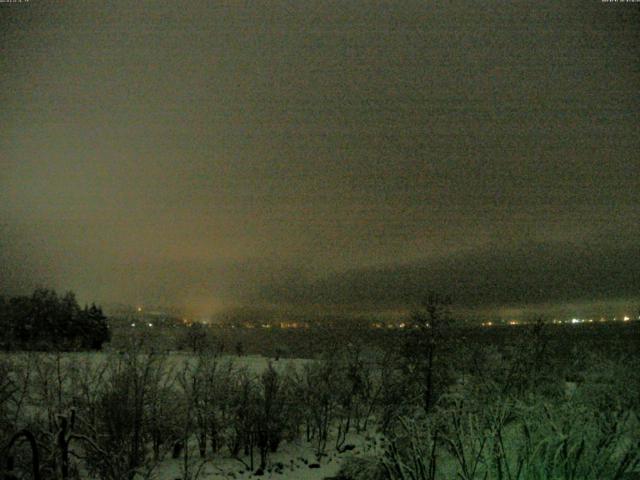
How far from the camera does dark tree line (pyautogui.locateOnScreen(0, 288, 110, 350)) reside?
47.1 m

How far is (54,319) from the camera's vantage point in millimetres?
50250

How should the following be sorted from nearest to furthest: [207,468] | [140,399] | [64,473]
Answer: [64,473], [140,399], [207,468]

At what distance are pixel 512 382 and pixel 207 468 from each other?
13.3m

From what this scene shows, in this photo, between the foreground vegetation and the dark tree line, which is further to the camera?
the dark tree line

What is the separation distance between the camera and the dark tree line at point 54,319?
4709cm

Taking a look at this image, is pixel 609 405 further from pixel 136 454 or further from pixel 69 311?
pixel 69 311

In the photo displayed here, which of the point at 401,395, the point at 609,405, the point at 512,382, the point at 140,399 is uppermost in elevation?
the point at 609,405

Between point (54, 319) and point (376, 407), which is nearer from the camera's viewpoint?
point (376, 407)

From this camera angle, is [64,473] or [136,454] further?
[136,454]

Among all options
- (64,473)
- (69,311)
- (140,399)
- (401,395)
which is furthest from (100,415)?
(69,311)

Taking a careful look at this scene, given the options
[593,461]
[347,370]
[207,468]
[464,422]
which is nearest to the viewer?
[593,461]

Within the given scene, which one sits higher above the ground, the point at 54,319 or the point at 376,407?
the point at 54,319

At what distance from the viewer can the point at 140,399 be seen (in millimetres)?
15062

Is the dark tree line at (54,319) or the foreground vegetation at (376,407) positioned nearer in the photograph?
the foreground vegetation at (376,407)
